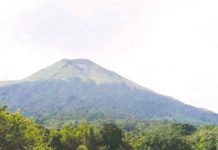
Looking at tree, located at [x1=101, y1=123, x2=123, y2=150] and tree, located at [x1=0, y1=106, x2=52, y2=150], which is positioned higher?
tree, located at [x1=0, y1=106, x2=52, y2=150]

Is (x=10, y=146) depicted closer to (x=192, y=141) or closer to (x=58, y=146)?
(x=58, y=146)

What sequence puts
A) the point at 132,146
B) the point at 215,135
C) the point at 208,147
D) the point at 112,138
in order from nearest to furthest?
1. the point at 112,138
2. the point at 132,146
3. the point at 208,147
4. the point at 215,135

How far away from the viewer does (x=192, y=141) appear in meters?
122

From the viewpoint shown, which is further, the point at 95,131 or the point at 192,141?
the point at 192,141

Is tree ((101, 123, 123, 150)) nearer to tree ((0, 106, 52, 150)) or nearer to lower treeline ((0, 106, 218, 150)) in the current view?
lower treeline ((0, 106, 218, 150))

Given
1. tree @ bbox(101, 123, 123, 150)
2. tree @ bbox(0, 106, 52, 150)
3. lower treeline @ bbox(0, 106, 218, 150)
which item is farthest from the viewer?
tree @ bbox(101, 123, 123, 150)

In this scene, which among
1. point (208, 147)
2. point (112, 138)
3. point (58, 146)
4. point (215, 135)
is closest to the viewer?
point (58, 146)

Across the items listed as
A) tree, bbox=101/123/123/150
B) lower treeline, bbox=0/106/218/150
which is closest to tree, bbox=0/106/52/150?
lower treeline, bbox=0/106/218/150

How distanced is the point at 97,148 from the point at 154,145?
18359 millimetres

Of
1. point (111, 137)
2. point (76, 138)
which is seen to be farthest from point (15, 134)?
point (111, 137)

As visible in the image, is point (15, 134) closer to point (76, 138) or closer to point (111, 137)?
point (76, 138)

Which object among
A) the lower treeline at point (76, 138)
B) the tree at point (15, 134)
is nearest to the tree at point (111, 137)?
the lower treeline at point (76, 138)

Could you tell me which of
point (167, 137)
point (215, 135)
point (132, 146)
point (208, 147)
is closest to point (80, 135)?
point (132, 146)

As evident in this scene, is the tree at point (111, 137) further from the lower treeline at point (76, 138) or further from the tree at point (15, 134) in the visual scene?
the tree at point (15, 134)
